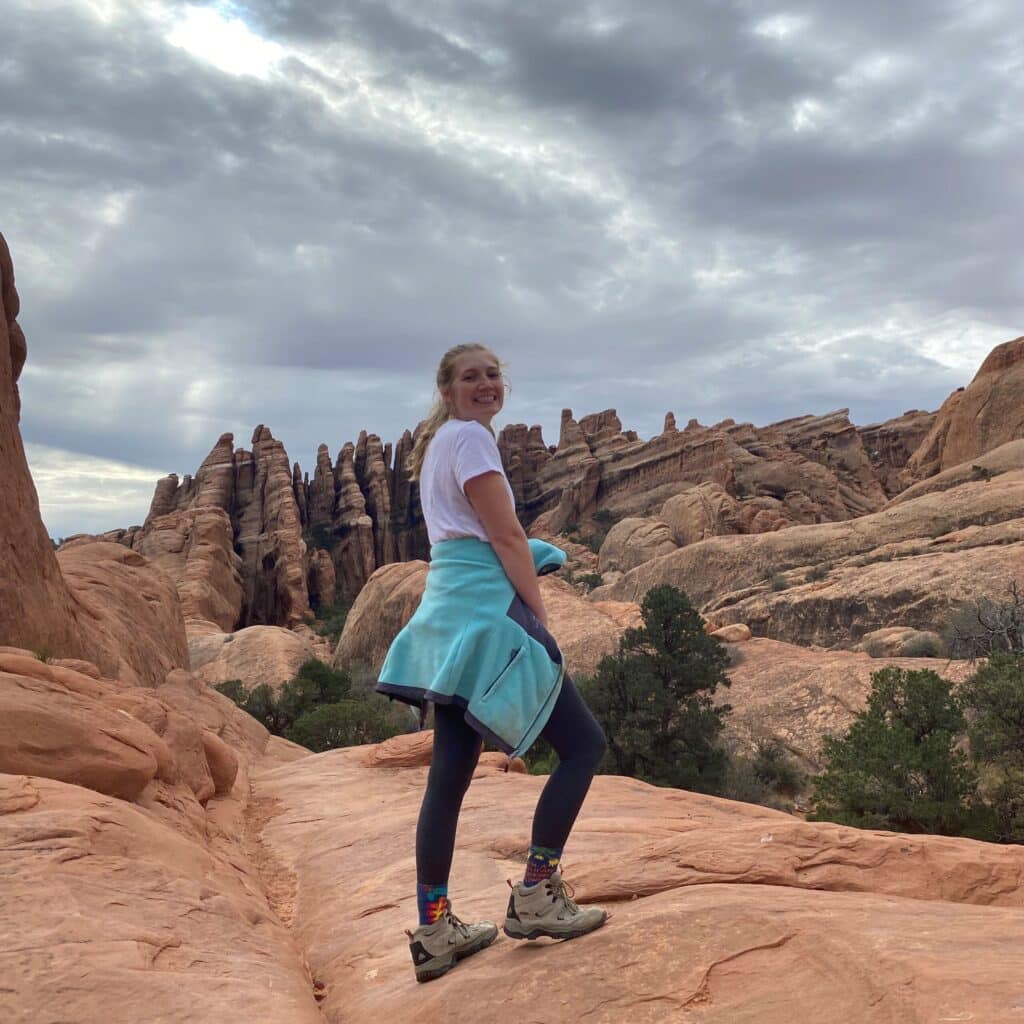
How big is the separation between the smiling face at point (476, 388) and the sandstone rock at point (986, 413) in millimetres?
54510

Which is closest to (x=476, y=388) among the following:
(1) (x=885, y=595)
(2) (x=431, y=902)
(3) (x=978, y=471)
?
(2) (x=431, y=902)

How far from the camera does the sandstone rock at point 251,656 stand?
33.8 m

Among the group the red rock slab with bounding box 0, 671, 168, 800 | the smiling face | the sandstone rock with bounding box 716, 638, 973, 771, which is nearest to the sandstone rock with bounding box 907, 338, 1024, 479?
the sandstone rock with bounding box 716, 638, 973, 771

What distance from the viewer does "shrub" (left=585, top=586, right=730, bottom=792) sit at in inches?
767

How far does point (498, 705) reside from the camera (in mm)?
3297

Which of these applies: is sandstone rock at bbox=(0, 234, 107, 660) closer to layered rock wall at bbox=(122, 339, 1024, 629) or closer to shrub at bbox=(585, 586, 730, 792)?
shrub at bbox=(585, 586, 730, 792)

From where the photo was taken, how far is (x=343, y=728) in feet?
73.9

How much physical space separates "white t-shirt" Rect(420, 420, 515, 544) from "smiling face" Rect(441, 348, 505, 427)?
137 millimetres

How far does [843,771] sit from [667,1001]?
42.6ft

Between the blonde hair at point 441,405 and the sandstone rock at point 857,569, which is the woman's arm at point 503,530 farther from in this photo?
the sandstone rock at point 857,569

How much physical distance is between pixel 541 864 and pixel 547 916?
0.72 feet

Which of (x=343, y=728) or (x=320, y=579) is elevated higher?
(x=320, y=579)

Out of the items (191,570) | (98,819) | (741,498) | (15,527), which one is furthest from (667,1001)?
(741,498)

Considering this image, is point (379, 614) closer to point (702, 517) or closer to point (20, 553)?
point (20, 553)
